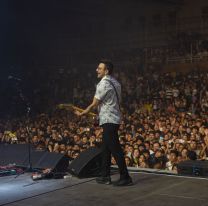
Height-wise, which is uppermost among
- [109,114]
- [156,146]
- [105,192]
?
[109,114]

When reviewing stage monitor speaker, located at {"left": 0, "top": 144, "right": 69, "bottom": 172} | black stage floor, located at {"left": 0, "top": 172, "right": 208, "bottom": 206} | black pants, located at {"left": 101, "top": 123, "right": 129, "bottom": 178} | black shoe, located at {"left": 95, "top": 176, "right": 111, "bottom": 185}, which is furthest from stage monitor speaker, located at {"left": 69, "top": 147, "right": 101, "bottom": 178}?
black pants, located at {"left": 101, "top": 123, "right": 129, "bottom": 178}

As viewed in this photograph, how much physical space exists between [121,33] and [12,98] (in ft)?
23.0

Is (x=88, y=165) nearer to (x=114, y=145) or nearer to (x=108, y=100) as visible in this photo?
(x=114, y=145)

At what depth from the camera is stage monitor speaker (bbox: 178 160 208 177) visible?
189 inches

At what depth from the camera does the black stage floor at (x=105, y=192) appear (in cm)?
390

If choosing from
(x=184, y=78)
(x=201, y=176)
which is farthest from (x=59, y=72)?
(x=201, y=176)


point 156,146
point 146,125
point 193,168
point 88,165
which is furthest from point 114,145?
point 146,125

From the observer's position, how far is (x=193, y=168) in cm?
488

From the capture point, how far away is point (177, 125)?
8.49 m

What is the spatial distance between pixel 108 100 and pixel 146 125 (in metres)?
4.69

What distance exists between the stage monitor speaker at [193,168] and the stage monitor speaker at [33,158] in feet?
4.78

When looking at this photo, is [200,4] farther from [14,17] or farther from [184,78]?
[14,17]

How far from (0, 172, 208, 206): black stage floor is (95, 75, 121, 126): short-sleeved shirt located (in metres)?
0.73

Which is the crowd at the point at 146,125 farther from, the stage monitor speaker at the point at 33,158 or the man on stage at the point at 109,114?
the man on stage at the point at 109,114
